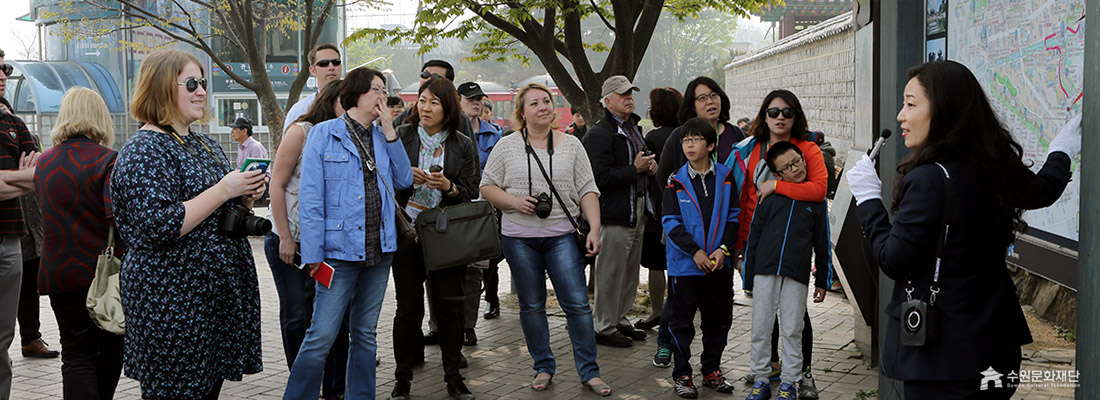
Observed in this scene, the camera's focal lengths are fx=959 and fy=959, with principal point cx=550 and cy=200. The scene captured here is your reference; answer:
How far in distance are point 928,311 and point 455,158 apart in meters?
3.50

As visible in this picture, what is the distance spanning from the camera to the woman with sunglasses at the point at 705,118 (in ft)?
21.2

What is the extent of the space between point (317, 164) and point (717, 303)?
2541 millimetres

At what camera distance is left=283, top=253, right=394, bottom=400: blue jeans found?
15.7 feet

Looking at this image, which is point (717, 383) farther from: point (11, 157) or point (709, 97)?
point (11, 157)

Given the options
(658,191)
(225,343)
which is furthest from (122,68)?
(225,343)

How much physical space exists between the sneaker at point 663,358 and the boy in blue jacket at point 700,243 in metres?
0.67

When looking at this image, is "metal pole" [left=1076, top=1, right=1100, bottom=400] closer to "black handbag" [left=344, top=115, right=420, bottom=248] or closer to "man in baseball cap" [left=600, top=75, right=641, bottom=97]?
"black handbag" [left=344, top=115, right=420, bottom=248]

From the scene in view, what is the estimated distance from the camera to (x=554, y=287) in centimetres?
588

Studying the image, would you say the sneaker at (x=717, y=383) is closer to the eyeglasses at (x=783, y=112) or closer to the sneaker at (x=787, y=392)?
the sneaker at (x=787, y=392)

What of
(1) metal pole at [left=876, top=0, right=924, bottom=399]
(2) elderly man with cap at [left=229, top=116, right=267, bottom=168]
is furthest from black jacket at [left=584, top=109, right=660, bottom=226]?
(2) elderly man with cap at [left=229, top=116, right=267, bottom=168]

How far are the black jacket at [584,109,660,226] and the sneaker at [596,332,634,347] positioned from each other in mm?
860

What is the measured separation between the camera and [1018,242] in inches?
188

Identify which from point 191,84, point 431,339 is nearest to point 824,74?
point 431,339

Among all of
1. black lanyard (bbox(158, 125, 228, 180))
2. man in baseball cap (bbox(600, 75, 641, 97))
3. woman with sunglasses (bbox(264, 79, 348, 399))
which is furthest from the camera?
man in baseball cap (bbox(600, 75, 641, 97))
